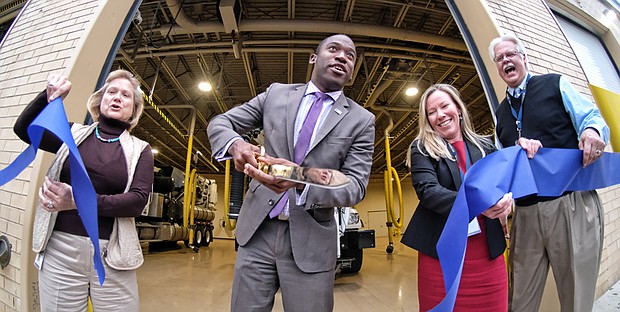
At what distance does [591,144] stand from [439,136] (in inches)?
23.7

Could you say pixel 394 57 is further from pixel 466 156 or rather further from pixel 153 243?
pixel 153 243

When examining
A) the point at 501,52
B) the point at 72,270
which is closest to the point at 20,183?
the point at 72,270

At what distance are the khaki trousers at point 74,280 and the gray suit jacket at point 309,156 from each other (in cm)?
64

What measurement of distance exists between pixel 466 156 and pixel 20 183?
285 cm

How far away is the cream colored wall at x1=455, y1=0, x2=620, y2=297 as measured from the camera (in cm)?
242

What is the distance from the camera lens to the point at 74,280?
1220 millimetres

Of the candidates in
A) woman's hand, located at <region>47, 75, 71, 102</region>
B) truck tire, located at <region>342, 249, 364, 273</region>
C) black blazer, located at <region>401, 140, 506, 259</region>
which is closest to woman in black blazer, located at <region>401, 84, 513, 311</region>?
black blazer, located at <region>401, 140, 506, 259</region>

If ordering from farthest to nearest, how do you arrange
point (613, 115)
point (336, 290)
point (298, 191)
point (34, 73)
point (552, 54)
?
point (336, 290)
point (552, 54)
point (34, 73)
point (613, 115)
point (298, 191)

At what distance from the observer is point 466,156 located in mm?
1380

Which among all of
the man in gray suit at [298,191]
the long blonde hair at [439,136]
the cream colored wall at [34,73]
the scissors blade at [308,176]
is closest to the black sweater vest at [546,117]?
the long blonde hair at [439,136]

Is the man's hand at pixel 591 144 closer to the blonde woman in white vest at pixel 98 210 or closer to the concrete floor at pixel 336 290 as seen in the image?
the concrete floor at pixel 336 290

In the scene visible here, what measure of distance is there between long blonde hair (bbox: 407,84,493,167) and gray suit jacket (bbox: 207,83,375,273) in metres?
0.34

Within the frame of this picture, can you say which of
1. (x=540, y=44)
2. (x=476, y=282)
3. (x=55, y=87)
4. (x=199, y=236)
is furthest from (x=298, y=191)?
(x=199, y=236)

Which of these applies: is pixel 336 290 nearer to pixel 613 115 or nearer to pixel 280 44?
pixel 613 115
